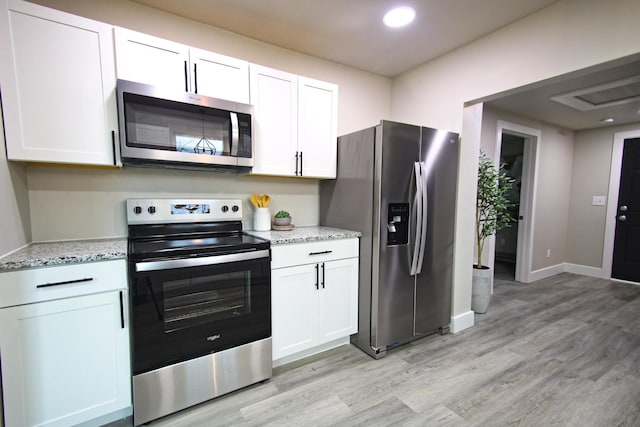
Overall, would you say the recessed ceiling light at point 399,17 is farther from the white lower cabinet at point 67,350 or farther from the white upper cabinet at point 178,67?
the white lower cabinet at point 67,350

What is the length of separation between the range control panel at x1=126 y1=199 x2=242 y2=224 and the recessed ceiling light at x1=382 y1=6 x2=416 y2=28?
1785 millimetres

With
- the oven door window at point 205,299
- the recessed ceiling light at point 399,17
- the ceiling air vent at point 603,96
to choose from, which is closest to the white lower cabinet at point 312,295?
the oven door window at point 205,299

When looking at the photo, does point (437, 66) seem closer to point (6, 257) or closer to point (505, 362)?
point (505, 362)

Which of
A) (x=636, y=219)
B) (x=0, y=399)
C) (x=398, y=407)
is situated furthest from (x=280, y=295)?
(x=636, y=219)

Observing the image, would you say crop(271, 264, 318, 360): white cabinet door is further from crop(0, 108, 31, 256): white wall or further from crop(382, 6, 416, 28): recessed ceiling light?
crop(382, 6, 416, 28): recessed ceiling light

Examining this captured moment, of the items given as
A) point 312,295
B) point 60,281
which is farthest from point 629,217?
point 60,281

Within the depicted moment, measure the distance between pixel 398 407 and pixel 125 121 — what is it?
236cm

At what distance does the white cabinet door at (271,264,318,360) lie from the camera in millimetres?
1948

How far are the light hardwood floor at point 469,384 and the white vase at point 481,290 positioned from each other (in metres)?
0.21

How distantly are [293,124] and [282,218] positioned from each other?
2.60 feet

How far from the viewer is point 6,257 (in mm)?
1331

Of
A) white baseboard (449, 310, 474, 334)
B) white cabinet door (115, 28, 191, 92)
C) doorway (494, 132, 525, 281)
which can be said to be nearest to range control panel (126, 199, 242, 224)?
white cabinet door (115, 28, 191, 92)

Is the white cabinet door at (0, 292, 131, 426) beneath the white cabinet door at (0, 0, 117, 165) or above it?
beneath

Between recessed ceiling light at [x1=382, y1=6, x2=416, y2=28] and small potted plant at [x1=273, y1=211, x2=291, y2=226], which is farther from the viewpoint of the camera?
small potted plant at [x1=273, y1=211, x2=291, y2=226]
